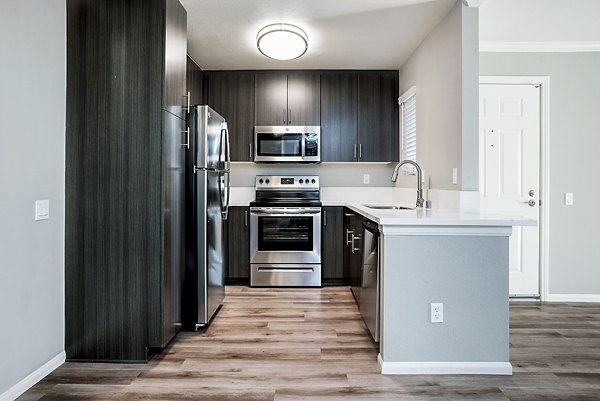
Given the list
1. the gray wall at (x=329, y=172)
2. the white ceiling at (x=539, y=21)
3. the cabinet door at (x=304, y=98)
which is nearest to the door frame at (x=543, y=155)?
the white ceiling at (x=539, y=21)

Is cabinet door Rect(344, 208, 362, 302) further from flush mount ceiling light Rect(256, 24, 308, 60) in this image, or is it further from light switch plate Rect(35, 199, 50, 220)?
light switch plate Rect(35, 199, 50, 220)

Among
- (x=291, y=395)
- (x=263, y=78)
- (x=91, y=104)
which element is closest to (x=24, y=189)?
(x=91, y=104)

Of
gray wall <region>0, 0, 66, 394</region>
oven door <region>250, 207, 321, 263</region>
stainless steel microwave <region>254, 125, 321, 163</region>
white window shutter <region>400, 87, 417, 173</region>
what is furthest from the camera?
stainless steel microwave <region>254, 125, 321, 163</region>

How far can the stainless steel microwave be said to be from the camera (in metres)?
4.68

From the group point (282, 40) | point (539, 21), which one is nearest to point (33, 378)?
point (282, 40)

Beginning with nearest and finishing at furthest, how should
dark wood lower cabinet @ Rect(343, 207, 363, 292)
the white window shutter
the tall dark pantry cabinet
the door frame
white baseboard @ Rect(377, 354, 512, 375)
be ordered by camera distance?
white baseboard @ Rect(377, 354, 512, 375) < the tall dark pantry cabinet < dark wood lower cabinet @ Rect(343, 207, 363, 292) < the door frame < the white window shutter

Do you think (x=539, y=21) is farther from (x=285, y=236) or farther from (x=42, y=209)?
(x=42, y=209)

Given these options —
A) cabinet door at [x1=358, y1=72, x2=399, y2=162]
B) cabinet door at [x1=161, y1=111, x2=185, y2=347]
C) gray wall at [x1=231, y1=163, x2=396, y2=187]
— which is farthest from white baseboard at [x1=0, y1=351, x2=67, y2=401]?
cabinet door at [x1=358, y1=72, x2=399, y2=162]

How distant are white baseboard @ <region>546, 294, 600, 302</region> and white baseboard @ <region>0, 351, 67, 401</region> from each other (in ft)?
13.6

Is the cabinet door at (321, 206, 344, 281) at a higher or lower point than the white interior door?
lower

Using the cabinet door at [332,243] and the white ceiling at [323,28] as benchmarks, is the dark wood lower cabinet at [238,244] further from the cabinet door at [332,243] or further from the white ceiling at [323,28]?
the white ceiling at [323,28]

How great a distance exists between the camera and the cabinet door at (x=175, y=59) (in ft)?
8.35

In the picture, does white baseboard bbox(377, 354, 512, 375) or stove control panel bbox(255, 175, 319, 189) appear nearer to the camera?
white baseboard bbox(377, 354, 512, 375)

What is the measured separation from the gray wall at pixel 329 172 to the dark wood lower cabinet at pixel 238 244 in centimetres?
60
